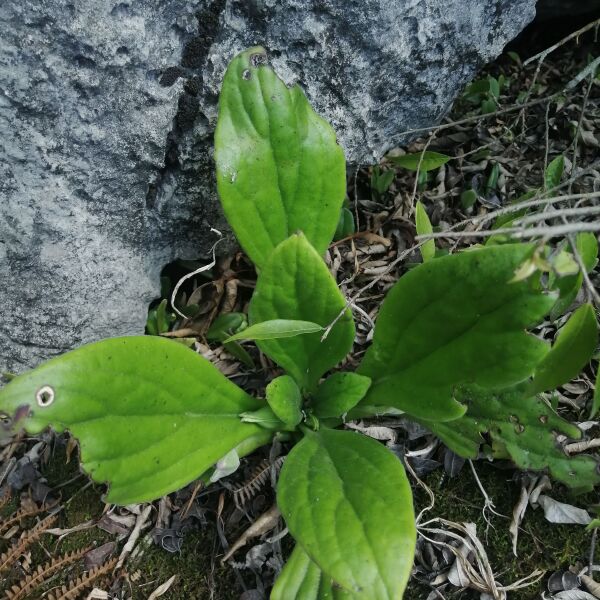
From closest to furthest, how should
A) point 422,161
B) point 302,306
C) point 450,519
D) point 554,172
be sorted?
1. point 302,306
2. point 450,519
3. point 554,172
4. point 422,161

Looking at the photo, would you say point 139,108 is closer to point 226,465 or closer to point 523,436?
point 226,465

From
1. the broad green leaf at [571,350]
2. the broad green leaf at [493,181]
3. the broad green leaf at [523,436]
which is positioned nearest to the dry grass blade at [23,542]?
the broad green leaf at [523,436]

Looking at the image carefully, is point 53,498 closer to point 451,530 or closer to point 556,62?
point 451,530

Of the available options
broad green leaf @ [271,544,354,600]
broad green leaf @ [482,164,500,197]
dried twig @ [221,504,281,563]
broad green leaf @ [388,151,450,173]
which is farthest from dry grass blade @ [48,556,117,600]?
broad green leaf @ [482,164,500,197]

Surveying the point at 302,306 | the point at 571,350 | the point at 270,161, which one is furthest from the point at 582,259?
the point at 270,161

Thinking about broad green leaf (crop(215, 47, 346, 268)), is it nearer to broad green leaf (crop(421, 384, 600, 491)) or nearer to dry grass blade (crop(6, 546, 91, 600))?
broad green leaf (crop(421, 384, 600, 491))

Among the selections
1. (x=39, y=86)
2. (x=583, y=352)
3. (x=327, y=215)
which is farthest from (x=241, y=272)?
(x=583, y=352)

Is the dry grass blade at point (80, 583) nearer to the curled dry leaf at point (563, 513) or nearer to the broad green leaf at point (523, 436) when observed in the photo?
the broad green leaf at point (523, 436)
